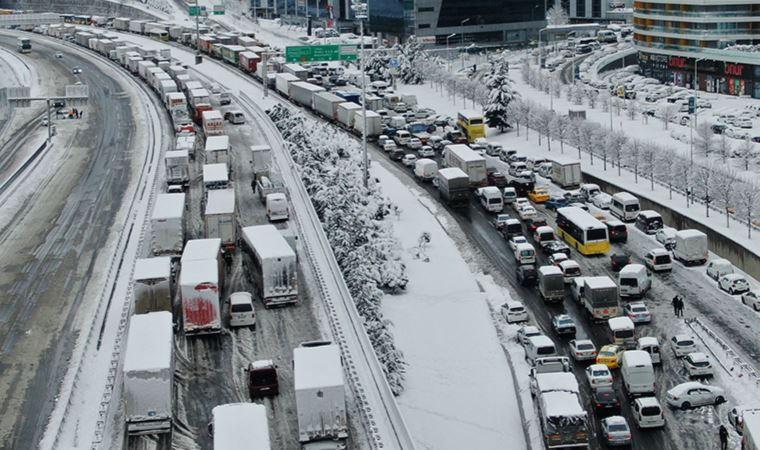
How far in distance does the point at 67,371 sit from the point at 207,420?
620 cm

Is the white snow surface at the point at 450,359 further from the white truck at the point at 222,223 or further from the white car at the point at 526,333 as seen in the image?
the white truck at the point at 222,223

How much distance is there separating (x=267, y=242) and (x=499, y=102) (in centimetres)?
5183

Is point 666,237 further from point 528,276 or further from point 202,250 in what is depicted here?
point 202,250

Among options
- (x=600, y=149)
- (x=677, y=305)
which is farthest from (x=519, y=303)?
(x=600, y=149)

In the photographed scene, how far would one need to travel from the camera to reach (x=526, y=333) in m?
43.0

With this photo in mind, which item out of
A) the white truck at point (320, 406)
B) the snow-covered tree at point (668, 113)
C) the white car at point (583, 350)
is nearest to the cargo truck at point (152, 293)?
the white truck at point (320, 406)

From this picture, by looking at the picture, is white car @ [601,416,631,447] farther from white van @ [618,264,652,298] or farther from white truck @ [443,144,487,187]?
white truck @ [443,144,487,187]

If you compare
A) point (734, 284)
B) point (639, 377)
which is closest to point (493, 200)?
point (734, 284)

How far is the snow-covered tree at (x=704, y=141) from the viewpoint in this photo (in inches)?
3091

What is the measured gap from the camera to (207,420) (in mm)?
31750

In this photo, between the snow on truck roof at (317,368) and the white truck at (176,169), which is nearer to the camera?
the snow on truck roof at (317,368)

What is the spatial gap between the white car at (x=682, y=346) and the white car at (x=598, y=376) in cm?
414

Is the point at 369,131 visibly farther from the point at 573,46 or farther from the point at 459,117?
the point at 573,46

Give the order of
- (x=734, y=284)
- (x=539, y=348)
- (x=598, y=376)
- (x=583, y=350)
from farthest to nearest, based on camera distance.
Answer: (x=734, y=284) → (x=583, y=350) → (x=539, y=348) → (x=598, y=376)
